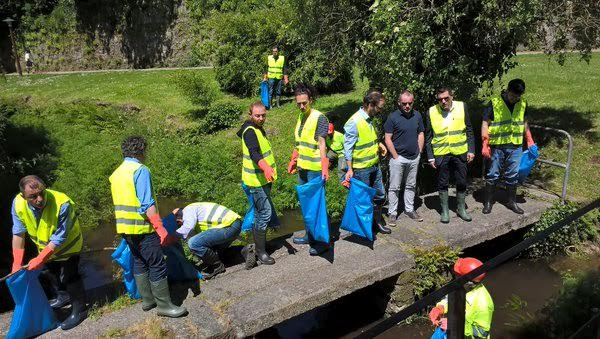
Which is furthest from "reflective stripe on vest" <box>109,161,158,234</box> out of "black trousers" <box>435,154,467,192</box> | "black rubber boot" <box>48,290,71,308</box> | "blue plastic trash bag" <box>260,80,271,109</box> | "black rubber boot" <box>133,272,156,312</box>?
"blue plastic trash bag" <box>260,80,271,109</box>

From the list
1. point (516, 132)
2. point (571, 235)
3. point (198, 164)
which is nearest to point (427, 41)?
point (516, 132)

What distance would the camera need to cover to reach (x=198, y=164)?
11.6 metres

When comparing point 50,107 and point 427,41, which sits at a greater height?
point 427,41

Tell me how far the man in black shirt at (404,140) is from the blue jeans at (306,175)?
44.0 inches

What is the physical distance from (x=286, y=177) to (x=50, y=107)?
11.2 metres

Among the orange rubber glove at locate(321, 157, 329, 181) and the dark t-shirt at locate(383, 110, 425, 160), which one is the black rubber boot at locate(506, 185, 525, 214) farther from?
the orange rubber glove at locate(321, 157, 329, 181)

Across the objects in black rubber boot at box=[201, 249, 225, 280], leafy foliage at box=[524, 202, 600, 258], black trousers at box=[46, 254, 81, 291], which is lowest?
leafy foliage at box=[524, 202, 600, 258]

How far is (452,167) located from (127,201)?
13.9ft

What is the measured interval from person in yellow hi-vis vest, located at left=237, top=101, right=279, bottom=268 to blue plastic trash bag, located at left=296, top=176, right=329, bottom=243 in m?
0.40

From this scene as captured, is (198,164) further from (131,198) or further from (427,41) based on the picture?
(131,198)

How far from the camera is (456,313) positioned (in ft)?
7.72

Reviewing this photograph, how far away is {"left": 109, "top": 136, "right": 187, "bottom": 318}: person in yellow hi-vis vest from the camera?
449 centimetres

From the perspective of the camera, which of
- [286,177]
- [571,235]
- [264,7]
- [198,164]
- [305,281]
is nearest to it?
[305,281]

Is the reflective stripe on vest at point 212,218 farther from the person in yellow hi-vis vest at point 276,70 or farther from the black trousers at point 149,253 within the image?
the person in yellow hi-vis vest at point 276,70
